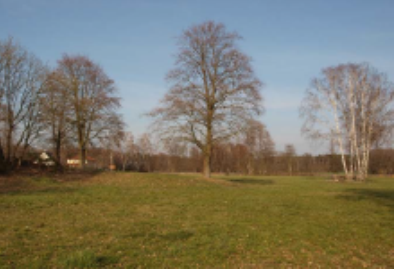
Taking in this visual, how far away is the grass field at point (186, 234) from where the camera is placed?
20.7 ft

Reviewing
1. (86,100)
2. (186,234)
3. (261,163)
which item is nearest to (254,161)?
(261,163)

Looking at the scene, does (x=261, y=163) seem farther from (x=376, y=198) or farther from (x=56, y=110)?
(x=376, y=198)

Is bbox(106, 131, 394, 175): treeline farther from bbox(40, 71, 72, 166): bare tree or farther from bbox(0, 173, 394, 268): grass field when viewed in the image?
bbox(0, 173, 394, 268): grass field

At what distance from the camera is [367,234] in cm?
925

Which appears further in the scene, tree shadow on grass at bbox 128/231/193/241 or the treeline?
the treeline

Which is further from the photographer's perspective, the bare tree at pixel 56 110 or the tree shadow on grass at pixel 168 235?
the bare tree at pixel 56 110

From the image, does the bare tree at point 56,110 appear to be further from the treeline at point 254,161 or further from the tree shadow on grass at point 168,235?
the treeline at point 254,161

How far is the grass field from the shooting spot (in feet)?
20.7

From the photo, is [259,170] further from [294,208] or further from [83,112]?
[294,208]

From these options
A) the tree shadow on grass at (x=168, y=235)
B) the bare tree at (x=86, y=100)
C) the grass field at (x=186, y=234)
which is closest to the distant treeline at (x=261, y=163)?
the bare tree at (x=86, y=100)

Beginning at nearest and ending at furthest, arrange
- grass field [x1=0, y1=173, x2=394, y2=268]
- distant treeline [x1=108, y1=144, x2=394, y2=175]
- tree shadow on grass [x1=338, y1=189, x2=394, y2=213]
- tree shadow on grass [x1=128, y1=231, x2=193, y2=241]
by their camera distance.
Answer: grass field [x1=0, y1=173, x2=394, y2=268] < tree shadow on grass [x1=128, y1=231, x2=193, y2=241] < tree shadow on grass [x1=338, y1=189, x2=394, y2=213] < distant treeline [x1=108, y1=144, x2=394, y2=175]

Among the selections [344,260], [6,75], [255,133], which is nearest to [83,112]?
[6,75]

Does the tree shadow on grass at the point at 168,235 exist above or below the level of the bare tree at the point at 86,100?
below

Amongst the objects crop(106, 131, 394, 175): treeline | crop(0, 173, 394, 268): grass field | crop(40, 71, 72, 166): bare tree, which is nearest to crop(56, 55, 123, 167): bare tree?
crop(40, 71, 72, 166): bare tree
